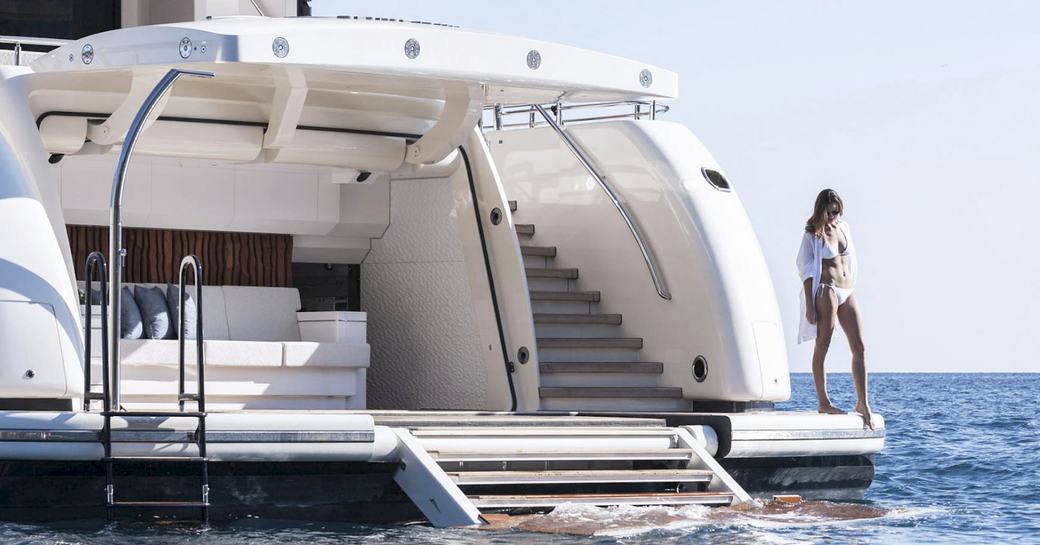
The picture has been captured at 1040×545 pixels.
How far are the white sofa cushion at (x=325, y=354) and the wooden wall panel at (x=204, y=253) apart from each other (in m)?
1.20

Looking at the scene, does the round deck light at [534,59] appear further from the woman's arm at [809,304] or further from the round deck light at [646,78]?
the woman's arm at [809,304]

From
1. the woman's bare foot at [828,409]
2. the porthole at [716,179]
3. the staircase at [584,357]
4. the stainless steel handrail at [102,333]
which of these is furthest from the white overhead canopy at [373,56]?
the woman's bare foot at [828,409]

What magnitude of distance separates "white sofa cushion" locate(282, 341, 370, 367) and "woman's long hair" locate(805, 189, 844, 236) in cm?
251

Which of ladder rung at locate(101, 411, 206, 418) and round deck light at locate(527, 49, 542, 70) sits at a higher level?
round deck light at locate(527, 49, 542, 70)

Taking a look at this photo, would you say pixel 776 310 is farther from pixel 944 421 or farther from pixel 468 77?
pixel 944 421

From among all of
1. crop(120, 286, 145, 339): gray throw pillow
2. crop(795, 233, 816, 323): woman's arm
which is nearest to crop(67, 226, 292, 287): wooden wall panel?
crop(120, 286, 145, 339): gray throw pillow

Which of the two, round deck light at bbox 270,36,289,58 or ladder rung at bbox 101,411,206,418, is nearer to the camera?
ladder rung at bbox 101,411,206,418

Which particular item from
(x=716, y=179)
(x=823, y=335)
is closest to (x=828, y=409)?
(x=823, y=335)

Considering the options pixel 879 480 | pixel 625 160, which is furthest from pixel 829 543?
pixel 879 480

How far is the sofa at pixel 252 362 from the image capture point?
804cm

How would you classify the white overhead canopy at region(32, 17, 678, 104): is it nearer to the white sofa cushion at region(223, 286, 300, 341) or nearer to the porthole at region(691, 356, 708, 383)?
the porthole at region(691, 356, 708, 383)

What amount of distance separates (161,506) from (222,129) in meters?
2.66

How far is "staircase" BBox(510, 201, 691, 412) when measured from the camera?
8648 millimetres

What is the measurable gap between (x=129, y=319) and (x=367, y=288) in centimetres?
184
